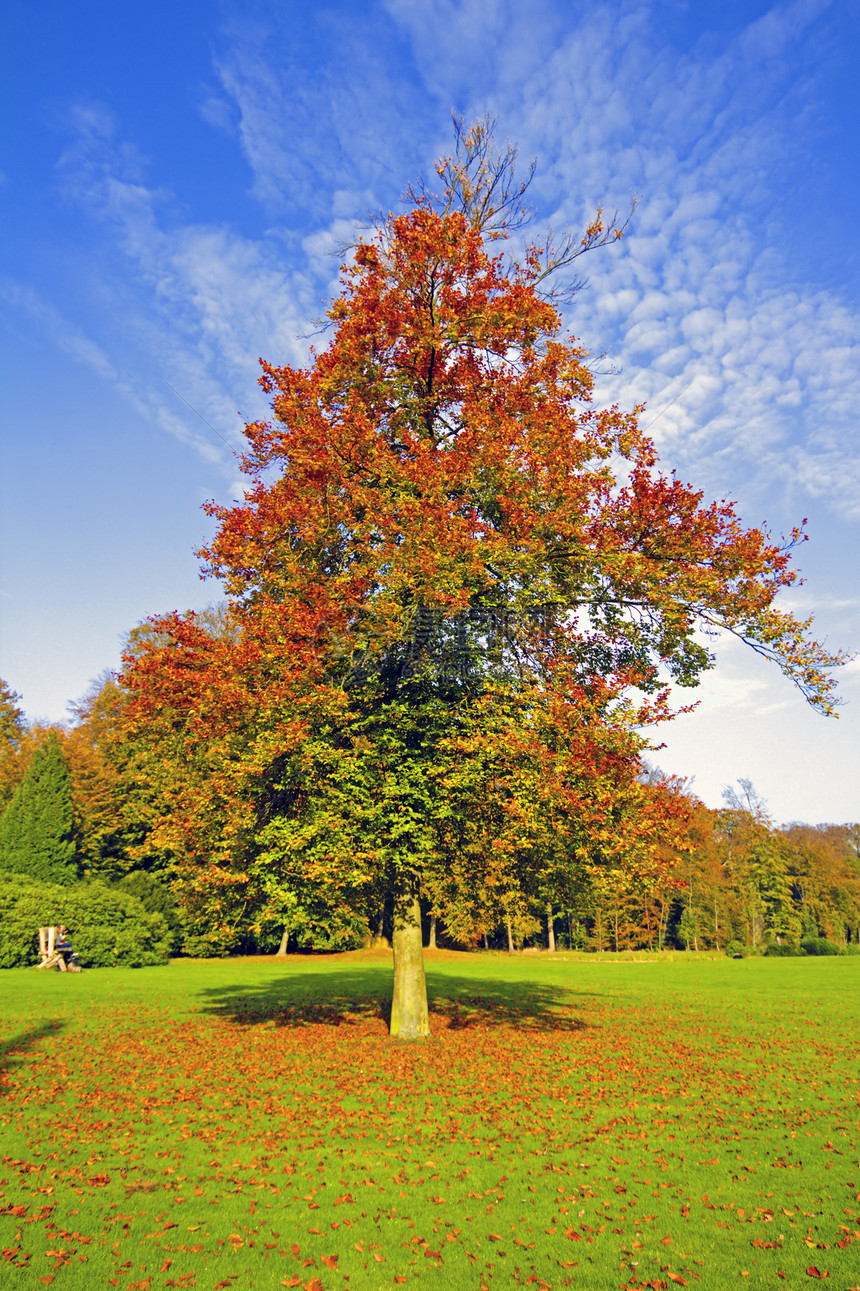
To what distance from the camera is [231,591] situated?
54.2 ft

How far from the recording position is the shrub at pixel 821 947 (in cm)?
5819

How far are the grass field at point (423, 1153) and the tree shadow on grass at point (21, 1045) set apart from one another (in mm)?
85

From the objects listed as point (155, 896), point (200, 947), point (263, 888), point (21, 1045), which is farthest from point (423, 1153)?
point (200, 947)

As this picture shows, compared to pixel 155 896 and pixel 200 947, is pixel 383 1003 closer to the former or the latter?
pixel 155 896

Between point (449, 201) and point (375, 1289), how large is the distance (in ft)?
65.7

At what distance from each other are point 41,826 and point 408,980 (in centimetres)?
3197

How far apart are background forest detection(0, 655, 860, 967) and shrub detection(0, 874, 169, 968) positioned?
0.23 feet

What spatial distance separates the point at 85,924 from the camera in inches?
1266

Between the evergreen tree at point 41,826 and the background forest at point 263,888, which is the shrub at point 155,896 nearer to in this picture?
the background forest at point 263,888

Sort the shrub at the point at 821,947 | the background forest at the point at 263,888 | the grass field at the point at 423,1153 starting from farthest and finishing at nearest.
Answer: the shrub at the point at 821,947, the background forest at the point at 263,888, the grass field at the point at 423,1153

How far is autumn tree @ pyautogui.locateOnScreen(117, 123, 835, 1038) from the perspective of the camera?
1367 centimetres

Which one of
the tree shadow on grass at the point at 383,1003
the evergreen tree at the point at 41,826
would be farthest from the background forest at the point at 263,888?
the tree shadow on grass at the point at 383,1003

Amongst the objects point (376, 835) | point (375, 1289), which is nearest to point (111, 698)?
point (376, 835)

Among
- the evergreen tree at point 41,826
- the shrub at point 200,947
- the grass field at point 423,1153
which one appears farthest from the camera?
the shrub at point 200,947
